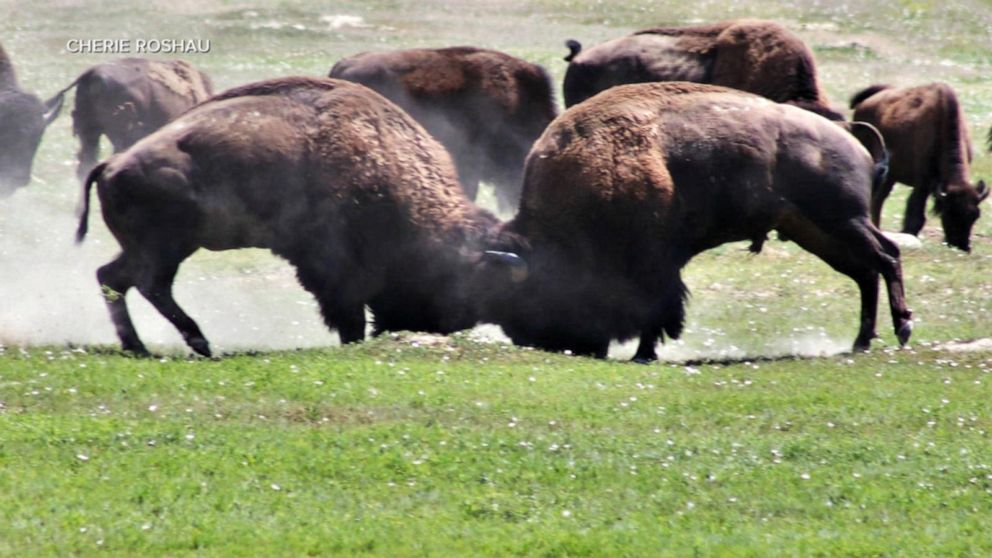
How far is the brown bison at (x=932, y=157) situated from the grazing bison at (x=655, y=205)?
613cm

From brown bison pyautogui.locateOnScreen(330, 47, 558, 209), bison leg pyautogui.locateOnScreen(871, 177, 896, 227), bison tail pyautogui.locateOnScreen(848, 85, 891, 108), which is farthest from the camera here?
bison tail pyautogui.locateOnScreen(848, 85, 891, 108)

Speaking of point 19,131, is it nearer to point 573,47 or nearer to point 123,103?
point 123,103

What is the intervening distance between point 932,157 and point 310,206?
10.4 metres

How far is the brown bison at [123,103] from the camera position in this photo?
21.0 meters

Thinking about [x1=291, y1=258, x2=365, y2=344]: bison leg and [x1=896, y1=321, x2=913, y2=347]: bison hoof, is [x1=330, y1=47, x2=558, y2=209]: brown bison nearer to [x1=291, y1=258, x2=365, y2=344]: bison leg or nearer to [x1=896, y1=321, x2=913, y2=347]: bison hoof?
[x1=291, y1=258, x2=365, y2=344]: bison leg

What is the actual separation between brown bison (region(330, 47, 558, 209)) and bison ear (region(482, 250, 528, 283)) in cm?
666

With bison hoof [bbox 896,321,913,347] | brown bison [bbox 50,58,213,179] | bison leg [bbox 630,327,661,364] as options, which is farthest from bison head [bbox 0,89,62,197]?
bison hoof [bbox 896,321,913,347]

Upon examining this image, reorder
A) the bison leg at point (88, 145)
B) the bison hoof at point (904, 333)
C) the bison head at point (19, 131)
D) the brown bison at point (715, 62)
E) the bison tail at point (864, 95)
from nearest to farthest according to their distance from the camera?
the bison hoof at point (904, 333)
the brown bison at point (715, 62)
the bison head at point (19, 131)
the bison leg at point (88, 145)
the bison tail at point (864, 95)

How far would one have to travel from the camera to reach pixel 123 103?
21016mm

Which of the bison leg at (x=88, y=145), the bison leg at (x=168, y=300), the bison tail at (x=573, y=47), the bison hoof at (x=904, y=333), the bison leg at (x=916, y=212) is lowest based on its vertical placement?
the bison leg at (x=88, y=145)

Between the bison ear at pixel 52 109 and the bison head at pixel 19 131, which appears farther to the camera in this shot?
the bison ear at pixel 52 109

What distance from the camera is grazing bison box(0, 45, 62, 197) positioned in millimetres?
20844

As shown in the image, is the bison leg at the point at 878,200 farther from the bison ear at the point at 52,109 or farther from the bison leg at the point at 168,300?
the bison ear at the point at 52,109

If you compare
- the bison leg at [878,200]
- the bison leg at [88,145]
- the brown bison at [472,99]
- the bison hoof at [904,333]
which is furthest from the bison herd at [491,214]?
the bison leg at [88,145]
